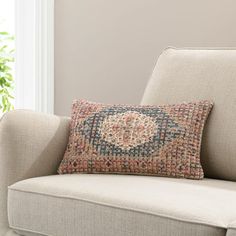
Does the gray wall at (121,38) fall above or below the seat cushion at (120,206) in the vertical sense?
above

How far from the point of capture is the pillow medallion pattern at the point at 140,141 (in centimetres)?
230

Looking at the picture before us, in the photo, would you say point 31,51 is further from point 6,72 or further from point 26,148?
point 26,148

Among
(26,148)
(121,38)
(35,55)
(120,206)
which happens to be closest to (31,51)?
(35,55)

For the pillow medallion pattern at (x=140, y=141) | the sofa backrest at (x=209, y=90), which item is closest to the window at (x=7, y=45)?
the sofa backrest at (x=209, y=90)

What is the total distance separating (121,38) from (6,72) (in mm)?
935

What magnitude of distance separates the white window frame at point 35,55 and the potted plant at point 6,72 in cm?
20

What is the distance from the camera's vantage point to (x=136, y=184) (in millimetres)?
2104

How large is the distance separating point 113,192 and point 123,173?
355 millimetres

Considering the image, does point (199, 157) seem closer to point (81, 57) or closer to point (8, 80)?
point (81, 57)

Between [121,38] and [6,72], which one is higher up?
[121,38]

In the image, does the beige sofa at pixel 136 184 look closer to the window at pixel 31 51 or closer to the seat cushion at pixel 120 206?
the seat cushion at pixel 120 206

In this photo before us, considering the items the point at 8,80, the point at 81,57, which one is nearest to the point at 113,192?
the point at 81,57

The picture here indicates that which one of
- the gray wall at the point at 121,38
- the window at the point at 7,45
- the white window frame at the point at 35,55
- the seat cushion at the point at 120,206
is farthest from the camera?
the window at the point at 7,45

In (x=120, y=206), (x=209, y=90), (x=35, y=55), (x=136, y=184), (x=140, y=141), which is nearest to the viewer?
(x=120, y=206)
